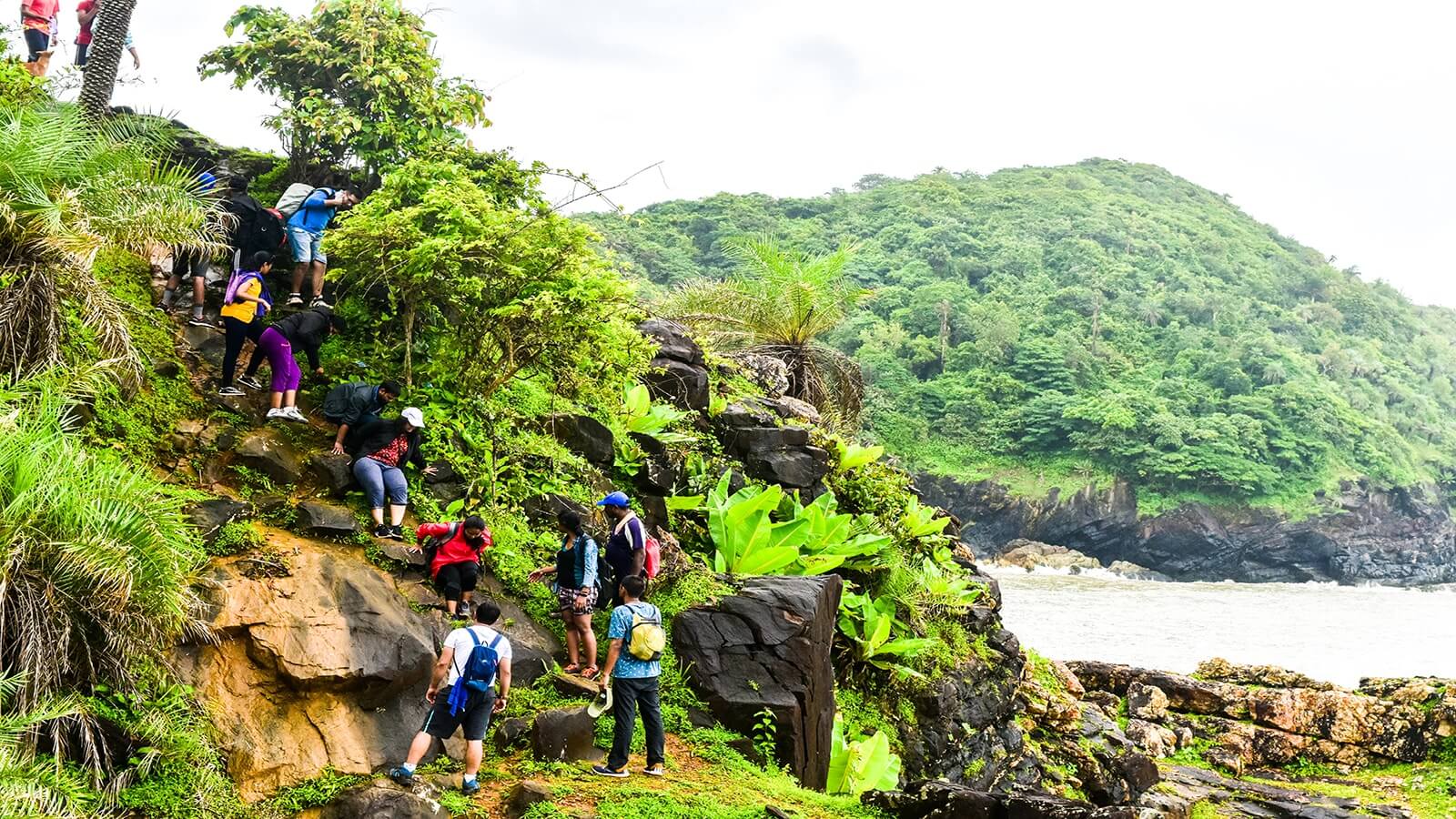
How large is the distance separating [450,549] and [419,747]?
1.72m

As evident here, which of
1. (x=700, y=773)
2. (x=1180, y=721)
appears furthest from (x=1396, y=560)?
(x=700, y=773)

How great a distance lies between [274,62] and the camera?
465 inches

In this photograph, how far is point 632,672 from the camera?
6.47m

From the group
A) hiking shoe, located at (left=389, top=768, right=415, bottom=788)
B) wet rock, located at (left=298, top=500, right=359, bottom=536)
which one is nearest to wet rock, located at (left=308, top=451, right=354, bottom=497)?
wet rock, located at (left=298, top=500, right=359, bottom=536)

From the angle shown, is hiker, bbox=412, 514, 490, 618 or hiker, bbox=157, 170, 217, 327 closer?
hiker, bbox=412, 514, 490, 618

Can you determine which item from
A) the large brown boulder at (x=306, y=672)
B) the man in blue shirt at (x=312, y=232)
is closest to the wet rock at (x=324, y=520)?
the large brown boulder at (x=306, y=672)

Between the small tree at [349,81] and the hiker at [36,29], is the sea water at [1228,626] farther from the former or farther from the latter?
the hiker at [36,29]

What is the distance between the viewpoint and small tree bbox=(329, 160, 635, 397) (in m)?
8.43

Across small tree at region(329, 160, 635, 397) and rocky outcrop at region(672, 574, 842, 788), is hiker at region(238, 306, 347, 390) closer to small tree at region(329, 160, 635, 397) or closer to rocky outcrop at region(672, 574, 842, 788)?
small tree at region(329, 160, 635, 397)

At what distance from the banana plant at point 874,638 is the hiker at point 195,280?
267 inches

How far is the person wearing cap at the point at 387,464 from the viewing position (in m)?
7.42

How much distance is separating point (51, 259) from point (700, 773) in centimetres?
561

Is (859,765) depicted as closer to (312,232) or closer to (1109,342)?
(312,232)

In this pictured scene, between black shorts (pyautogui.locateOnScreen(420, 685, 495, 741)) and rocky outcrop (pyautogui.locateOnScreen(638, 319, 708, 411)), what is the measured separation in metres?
6.13
